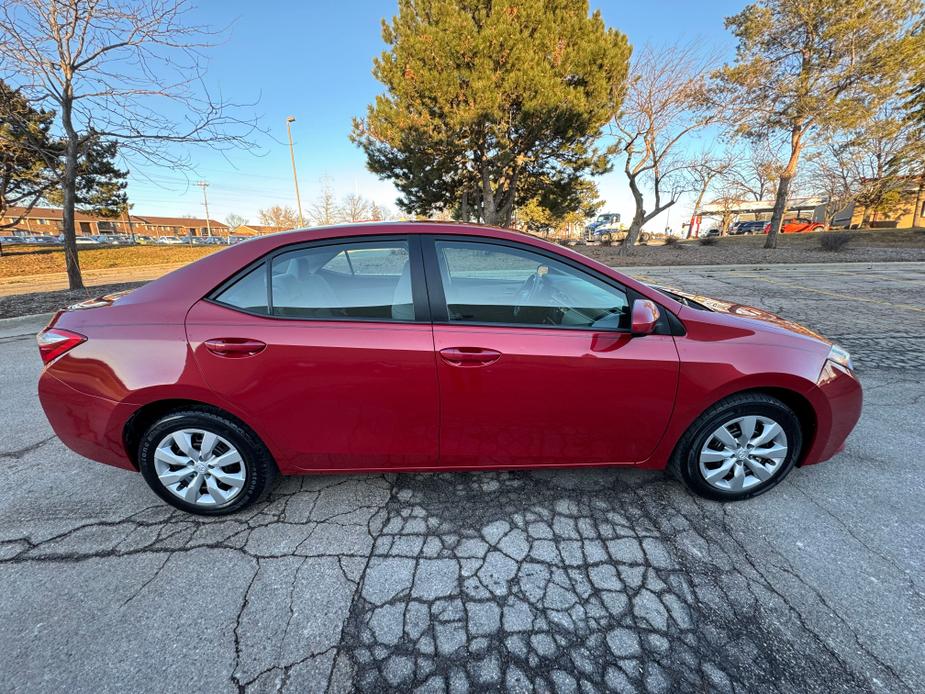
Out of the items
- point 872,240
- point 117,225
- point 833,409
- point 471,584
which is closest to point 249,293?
point 471,584

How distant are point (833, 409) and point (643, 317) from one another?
1320 mm

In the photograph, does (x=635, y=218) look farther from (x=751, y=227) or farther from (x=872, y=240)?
(x=751, y=227)

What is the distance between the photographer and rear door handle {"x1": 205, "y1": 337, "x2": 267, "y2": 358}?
1954 millimetres

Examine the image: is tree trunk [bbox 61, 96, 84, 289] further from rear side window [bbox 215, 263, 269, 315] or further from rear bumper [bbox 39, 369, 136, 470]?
rear side window [bbox 215, 263, 269, 315]

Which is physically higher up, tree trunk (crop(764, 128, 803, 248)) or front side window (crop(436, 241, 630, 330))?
tree trunk (crop(764, 128, 803, 248))

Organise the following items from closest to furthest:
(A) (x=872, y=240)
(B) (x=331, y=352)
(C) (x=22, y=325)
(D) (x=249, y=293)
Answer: (B) (x=331, y=352)
(D) (x=249, y=293)
(C) (x=22, y=325)
(A) (x=872, y=240)

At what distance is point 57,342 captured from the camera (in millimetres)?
2076

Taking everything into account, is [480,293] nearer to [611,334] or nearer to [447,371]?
[447,371]

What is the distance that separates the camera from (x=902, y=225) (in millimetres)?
39188

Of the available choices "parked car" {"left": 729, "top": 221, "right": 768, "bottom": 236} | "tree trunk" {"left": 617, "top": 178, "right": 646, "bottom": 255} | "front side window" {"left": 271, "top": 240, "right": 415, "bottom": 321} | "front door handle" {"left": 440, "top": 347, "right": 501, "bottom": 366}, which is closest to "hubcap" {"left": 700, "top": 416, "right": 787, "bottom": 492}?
"front door handle" {"left": 440, "top": 347, "right": 501, "bottom": 366}

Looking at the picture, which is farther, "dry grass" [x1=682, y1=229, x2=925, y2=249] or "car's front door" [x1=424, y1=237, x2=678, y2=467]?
"dry grass" [x1=682, y1=229, x2=925, y2=249]

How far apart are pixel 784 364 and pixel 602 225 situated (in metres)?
Answer: 61.1

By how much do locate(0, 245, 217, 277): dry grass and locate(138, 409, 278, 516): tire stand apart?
21670mm

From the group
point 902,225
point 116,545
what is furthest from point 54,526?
point 902,225
